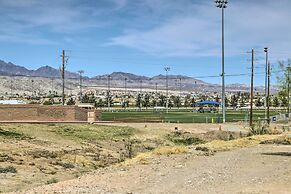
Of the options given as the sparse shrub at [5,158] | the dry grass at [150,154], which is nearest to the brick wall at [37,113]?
the sparse shrub at [5,158]

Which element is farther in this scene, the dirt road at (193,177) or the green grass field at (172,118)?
the green grass field at (172,118)

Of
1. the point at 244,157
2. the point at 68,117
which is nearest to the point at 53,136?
the point at 68,117

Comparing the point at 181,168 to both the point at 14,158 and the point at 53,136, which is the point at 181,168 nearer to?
the point at 14,158

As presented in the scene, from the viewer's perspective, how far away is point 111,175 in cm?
1948

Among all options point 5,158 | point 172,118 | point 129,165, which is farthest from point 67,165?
point 172,118

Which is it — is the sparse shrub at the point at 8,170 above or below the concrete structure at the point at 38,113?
below

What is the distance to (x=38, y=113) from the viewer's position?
60.7 m

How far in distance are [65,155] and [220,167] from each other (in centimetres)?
1468

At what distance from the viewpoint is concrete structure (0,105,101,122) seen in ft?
196

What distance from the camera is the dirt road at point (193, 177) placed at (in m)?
16.0

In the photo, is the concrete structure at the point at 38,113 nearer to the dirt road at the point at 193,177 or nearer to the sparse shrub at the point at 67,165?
the sparse shrub at the point at 67,165

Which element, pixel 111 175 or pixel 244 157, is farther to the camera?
pixel 244 157

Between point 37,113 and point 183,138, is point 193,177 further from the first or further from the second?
point 37,113

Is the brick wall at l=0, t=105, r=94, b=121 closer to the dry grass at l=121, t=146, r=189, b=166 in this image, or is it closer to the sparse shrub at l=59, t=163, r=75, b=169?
the sparse shrub at l=59, t=163, r=75, b=169
